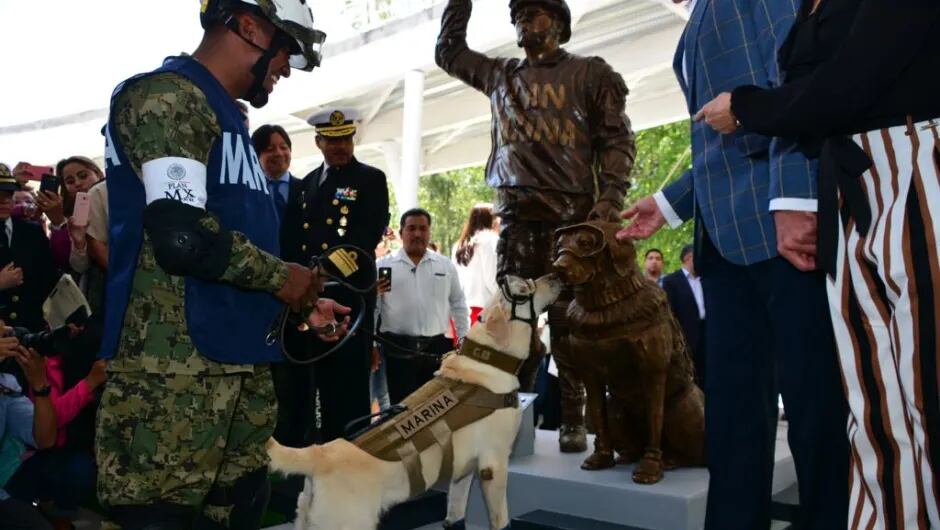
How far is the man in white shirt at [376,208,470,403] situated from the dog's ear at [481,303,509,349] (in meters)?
3.16

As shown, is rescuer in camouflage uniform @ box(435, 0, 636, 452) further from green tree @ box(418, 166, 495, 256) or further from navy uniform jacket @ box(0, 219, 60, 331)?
green tree @ box(418, 166, 495, 256)

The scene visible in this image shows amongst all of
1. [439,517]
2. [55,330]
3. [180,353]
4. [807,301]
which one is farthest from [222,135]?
[439,517]

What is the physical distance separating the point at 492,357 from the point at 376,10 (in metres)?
9.68

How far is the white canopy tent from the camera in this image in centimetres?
1093

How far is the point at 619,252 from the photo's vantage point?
12.0ft

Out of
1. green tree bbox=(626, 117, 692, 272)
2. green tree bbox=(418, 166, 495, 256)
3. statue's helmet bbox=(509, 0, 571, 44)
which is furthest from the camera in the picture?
green tree bbox=(418, 166, 495, 256)

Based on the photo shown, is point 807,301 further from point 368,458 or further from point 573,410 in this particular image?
point 573,410

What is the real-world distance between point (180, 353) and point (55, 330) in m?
2.05

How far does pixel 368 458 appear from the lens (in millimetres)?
2770

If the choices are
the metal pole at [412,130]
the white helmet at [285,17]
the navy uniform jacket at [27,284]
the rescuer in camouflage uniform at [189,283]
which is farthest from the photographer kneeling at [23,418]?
the metal pole at [412,130]

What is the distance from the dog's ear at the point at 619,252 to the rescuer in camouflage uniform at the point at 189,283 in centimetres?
167

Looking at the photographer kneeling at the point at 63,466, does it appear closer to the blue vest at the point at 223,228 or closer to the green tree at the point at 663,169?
the blue vest at the point at 223,228

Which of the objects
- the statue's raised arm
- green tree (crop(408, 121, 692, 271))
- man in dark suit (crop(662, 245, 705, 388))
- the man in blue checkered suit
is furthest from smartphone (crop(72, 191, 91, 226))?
green tree (crop(408, 121, 692, 271))

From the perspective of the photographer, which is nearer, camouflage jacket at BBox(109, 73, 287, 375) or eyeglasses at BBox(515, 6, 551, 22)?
camouflage jacket at BBox(109, 73, 287, 375)
